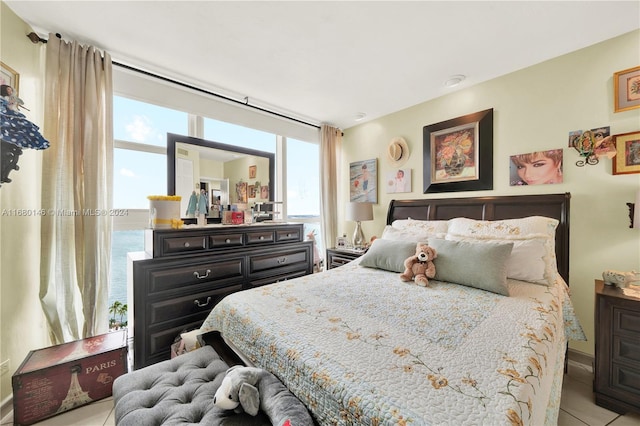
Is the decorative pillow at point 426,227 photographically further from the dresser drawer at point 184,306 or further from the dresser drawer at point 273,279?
the dresser drawer at point 184,306

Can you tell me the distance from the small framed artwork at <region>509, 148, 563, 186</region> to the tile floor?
62.8 inches

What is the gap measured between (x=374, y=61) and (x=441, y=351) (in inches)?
88.0

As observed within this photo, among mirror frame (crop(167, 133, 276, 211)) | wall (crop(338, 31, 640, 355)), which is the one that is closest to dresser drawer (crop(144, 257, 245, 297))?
mirror frame (crop(167, 133, 276, 211))

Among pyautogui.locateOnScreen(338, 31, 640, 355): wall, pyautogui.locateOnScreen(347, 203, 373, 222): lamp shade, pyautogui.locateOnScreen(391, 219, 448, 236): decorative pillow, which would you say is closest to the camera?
pyautogui.locateOnScreen(338, 31, 640, 355): wall

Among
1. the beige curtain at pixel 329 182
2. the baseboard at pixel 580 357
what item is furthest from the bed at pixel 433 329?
the beige curtain at pixel 329 182

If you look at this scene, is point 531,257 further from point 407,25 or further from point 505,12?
point 407,25

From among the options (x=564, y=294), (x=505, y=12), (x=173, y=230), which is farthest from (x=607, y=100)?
(x=173, y=230)

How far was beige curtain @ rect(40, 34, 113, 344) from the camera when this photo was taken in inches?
71.0

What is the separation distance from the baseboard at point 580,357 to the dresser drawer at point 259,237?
2.81 m

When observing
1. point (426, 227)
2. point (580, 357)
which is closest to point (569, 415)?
point (580, 357)

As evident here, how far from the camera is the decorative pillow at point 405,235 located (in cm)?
226

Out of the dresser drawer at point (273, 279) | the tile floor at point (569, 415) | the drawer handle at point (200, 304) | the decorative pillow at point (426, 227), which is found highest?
the decorative pillow at point (426, 227)

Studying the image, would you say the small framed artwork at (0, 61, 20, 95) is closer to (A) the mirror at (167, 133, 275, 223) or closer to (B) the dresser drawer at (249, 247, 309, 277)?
(A) the mirror at (167, 133, 275, 223)

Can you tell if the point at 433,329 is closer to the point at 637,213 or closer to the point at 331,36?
the point at 637,213
